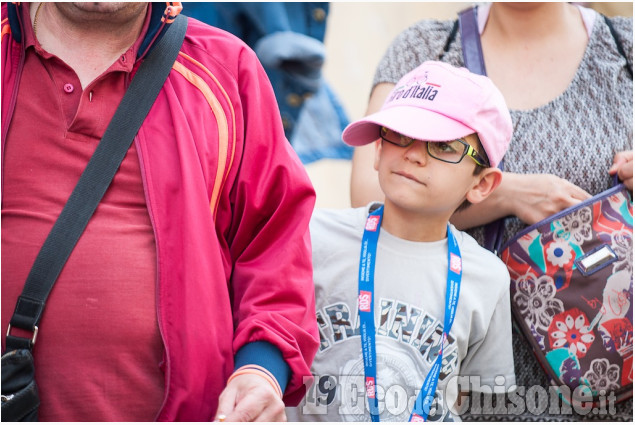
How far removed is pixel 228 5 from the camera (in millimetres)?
2955

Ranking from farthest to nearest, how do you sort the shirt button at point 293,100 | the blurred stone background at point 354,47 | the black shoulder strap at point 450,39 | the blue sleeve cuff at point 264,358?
the blurred stone background at point 354,47, the shirt button at point 293,100, the black shoulder strap at point 450,39, the blue sleeve cuff at point 264,358

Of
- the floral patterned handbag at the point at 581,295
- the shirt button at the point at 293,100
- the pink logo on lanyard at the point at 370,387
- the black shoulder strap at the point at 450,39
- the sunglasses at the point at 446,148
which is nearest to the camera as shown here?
the pink logo on lanyard at the point at 370,387

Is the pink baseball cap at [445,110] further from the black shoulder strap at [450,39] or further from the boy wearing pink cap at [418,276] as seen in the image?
the black shoulder strap at [450,39]

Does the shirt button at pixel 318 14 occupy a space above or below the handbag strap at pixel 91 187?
above

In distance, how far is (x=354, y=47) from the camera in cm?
565

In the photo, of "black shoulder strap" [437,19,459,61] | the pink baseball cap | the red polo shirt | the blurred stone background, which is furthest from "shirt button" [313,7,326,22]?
the blurred stone background

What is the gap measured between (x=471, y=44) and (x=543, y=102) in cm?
27

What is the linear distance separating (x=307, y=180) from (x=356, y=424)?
0.61 m

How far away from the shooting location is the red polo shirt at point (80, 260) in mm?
1829

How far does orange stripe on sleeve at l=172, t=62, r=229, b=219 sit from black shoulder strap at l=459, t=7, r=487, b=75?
0.96 metres

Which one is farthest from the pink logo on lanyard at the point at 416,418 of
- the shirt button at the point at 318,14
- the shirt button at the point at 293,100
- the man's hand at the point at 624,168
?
the shirt button at the point at 318,14

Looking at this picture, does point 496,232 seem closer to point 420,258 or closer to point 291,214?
point 420,258

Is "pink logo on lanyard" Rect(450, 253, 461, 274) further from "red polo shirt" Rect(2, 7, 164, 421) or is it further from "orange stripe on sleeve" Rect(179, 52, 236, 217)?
"red polo shirt" Rect(2, 7, 164, 421)

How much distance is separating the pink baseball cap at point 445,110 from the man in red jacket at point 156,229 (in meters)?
0.42
